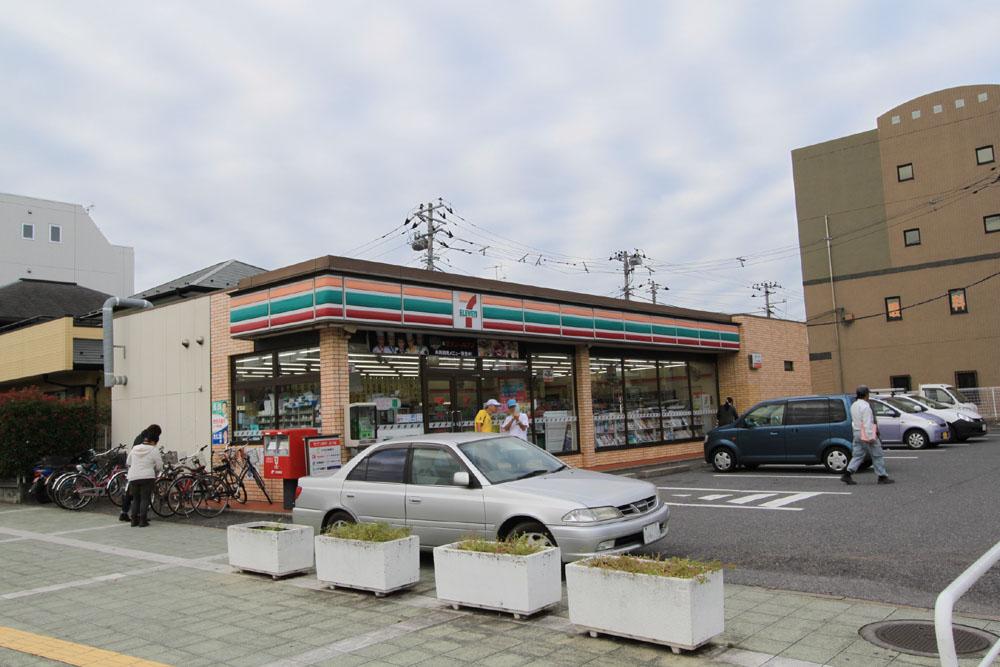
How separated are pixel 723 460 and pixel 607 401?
3101 millimetres

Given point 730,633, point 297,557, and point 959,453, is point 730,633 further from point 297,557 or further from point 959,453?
point 959,453

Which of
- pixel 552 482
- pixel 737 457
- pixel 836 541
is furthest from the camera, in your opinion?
pixel 737 457

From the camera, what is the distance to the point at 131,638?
5.58 m

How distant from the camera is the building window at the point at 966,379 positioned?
3133cm

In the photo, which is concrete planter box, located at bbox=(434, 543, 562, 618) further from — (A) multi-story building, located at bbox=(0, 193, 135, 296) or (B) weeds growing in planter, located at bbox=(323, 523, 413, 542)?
(A) multi-story building, located at bbox=(0, 193, 135, 296)

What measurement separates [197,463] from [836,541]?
34.2 ft

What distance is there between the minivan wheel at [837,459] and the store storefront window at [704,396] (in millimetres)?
6707

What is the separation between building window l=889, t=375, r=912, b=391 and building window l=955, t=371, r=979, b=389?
1.81 meters

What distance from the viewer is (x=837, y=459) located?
14.4 m

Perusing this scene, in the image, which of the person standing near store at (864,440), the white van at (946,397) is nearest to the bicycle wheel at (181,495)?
the person standing near store at (864,440)

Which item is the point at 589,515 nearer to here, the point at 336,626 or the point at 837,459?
the point at 336,626

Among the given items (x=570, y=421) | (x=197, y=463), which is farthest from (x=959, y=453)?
(x=197, y=463)

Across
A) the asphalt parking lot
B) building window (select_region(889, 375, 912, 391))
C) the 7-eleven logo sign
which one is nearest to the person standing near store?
the asphalt parking lot

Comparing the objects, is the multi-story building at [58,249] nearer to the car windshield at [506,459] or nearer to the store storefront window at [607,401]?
the store storefront window at [607,401]
